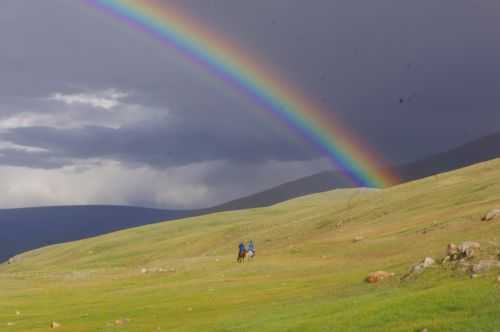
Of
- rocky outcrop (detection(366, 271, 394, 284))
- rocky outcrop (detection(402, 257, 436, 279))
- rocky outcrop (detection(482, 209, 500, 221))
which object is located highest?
rocky outcrop (detection(482, 209, 500, 221))

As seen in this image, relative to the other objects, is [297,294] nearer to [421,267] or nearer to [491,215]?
[421,267]

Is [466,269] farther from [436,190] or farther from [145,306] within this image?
[436,190]

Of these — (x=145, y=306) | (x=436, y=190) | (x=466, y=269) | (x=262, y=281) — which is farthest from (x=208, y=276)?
(x=436, y=190)

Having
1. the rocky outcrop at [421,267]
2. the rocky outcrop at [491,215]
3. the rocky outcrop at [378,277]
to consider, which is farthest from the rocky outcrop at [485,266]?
the rocky outcrop at [491,215]

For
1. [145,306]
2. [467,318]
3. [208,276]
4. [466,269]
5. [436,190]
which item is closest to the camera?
[467,318]

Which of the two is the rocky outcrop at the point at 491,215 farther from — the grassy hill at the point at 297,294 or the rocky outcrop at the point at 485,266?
the rocky outcrop at the point at 485,266

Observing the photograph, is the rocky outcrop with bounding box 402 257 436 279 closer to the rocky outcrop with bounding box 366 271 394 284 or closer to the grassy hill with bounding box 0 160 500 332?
the grassy hill with bounding box 0 160 500 332

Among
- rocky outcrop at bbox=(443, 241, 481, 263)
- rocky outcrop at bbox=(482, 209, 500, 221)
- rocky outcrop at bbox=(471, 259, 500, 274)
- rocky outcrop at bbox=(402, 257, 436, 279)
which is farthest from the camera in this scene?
rocky outcrop at bbox=(482, 209, 500, 221)

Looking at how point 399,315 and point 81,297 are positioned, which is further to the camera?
point 81,297

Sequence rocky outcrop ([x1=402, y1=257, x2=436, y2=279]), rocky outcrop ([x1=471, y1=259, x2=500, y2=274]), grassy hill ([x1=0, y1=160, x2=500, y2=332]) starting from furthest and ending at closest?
rocky outcrop ([x1=402, y1=257, x2=436, y2=279]), rocky outcrop ([x1=471, y1=259, x2=500, y2=274]), grassy hill ([x1=0, y1=160, x2=500, y2=332])

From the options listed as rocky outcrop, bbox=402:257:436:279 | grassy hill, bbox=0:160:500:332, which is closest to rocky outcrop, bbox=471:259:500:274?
grassy hill, bbox=0:160:500:332

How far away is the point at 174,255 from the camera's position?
19575 cm

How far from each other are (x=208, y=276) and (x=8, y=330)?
33.6 meters

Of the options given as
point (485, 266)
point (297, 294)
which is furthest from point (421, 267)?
point (297, 294)
